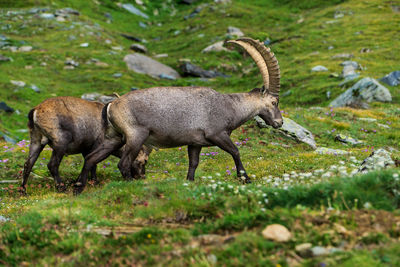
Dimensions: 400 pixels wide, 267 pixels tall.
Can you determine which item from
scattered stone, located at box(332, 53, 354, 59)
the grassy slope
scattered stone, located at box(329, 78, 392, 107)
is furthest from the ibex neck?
scattered stone, located at box(332, 53, 354, 59)

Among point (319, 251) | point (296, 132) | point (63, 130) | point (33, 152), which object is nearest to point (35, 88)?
point (33, 152)

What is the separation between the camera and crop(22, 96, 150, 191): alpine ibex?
12797 mm

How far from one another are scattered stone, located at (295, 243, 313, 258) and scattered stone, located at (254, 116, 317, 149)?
12525 mm

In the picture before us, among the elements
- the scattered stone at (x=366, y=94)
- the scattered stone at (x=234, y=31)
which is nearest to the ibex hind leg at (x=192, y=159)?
the scattered stone at (x=366, y=94)

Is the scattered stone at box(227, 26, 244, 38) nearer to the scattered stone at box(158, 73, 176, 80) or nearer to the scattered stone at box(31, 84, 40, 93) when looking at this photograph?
the scattered stone at box(158, 73, 176, 80)

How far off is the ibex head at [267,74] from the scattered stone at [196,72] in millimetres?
31098

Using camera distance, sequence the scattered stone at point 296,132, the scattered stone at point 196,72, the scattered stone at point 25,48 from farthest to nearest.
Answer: the scattered stone at point 25,48
the scattered stone at point 196,72
the scattered stone at point 296,132

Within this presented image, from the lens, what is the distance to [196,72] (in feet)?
143

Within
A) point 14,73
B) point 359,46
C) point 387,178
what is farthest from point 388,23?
point 387,178

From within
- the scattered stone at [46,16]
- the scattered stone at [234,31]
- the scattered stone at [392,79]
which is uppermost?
the scattered stone at [392,79]

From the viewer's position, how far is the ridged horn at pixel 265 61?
12.5 metres

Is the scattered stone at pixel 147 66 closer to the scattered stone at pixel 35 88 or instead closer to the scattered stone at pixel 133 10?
the scattered stone at pixel 35 88

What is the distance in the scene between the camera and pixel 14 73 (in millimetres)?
36656

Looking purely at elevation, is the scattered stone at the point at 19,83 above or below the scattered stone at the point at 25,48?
above
